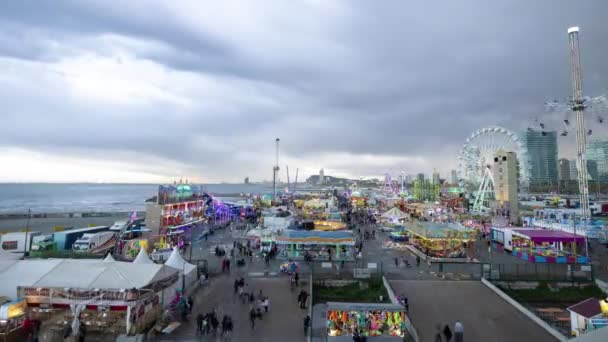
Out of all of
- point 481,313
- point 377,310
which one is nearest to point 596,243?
point 481,313

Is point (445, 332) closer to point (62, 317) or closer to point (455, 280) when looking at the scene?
point (455, 280)

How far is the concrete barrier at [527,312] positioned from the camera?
34.6ft

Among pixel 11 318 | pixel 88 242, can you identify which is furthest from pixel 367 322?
pixel 88 242

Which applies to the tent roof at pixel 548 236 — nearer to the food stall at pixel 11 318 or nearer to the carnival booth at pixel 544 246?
the carnival booth at pixel 544 246

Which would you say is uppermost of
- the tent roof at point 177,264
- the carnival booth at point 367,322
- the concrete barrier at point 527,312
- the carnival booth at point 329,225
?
the carnival booth at point 329,225

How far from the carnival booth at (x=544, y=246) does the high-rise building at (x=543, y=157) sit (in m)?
146

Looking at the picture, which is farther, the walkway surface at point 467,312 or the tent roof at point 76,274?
the walkway surface at point 467,312

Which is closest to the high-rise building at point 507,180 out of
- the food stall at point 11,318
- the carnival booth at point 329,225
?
the carnival booth at point 329,225

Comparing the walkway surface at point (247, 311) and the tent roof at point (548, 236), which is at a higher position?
the tent roof at point (548, 236)

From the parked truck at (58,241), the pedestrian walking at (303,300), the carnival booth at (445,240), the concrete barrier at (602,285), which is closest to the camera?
the pedestrian walking at (303,300)

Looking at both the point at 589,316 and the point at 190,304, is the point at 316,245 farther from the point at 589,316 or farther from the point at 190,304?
the point at 589,316

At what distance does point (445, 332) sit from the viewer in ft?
33.9

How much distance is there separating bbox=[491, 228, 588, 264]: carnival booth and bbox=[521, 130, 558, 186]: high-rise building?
14584cm

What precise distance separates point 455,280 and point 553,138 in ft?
553
